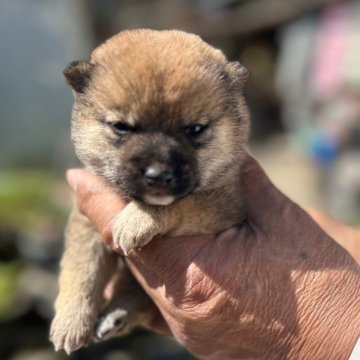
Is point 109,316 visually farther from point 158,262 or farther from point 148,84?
point 148,84

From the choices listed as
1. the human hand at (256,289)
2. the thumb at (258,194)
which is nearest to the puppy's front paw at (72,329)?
the human hand at (256,289)

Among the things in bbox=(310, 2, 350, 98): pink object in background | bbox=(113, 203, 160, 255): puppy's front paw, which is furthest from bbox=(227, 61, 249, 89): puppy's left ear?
bbox=(310, 2, 350, 98): pink object in background

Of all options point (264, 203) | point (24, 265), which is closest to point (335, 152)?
point (24, 265)

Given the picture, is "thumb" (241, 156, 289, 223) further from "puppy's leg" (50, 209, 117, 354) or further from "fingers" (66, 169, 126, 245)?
"puppy's leg" (50, 209, 117, 354)

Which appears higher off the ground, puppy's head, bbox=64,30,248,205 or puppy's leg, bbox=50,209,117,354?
puppy's head, bbox=64,30,248,205

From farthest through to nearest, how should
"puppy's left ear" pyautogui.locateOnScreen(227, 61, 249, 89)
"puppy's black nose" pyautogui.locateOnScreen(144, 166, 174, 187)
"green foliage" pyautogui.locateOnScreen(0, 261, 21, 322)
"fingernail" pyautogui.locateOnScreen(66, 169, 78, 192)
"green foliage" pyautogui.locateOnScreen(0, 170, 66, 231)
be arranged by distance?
"green foliage" pyautogui.locateOnScreen(0, 170, 66, 231)
"green foliage" pyautogui.locateOnScreen(0, 261, 21, 322)
"fingernail" pyautogui.locateOnScreen(66, 169, 78, 192)
"puppy's left ear" pyautogui.locateOnScreen(227, 61, 249, 89)
"puppy's black nose" pyautogui.locateOnScreen(144, 166, 174, 187)

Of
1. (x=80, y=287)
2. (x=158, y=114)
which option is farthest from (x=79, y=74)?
(x=80, y=287)
